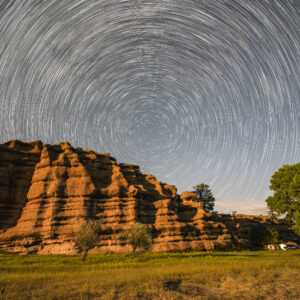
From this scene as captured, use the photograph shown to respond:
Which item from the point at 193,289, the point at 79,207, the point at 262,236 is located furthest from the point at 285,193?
the point at 79,207

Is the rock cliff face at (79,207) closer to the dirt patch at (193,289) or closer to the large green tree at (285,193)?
the large green tree at (285,193)

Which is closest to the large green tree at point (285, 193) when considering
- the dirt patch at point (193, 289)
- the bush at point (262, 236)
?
the bush at point (262, 236)

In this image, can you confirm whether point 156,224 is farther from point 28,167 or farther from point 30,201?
point 28,167

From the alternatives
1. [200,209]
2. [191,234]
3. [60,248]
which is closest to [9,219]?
[60,248]

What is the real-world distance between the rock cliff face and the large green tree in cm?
1890

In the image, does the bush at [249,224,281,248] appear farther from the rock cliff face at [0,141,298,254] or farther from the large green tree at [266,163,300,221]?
the large green tree at [266,163,300,221]

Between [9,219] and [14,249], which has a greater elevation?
[9,219]

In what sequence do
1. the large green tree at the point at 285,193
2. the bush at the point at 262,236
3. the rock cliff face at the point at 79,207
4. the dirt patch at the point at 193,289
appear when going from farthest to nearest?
the bush at the point at 262,236, the rock cliff face at the point at 79,207, the large green tree at the point at 285,193, the dirt patch at the point at 193,289

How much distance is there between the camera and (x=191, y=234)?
60.2 m

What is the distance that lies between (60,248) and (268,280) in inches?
1985

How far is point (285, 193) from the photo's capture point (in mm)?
50031

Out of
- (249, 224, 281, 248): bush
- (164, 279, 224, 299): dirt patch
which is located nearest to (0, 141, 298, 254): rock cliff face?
(249, 224, 281, 248): bush

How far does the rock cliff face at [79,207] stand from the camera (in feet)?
184

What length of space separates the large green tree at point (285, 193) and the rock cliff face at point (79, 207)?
18897 millimetres
